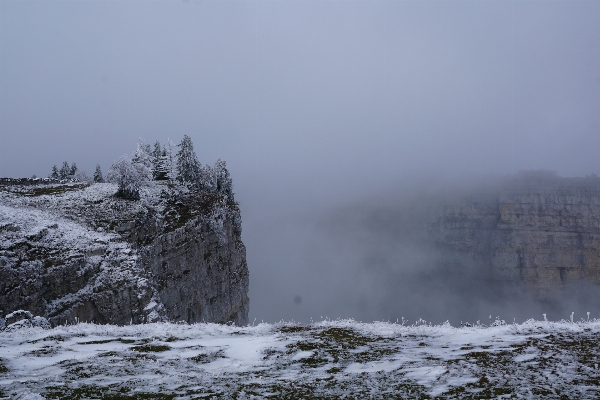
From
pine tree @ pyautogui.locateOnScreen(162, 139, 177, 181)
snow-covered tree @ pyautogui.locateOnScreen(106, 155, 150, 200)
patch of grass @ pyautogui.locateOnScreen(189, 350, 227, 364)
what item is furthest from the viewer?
pine tree @ pyautogui.locateOnScreen(162, 139, 177, 181)

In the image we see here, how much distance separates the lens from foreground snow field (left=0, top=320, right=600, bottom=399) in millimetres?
9344

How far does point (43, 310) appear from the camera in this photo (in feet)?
94.8

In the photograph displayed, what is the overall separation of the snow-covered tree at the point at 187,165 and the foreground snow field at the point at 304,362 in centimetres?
4794

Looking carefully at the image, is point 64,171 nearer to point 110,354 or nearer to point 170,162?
point 170,162

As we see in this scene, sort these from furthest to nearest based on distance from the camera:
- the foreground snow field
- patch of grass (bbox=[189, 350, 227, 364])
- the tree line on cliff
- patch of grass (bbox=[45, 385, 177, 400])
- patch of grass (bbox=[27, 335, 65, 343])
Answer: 1. the tree line on cliff
2. patch of grass (bbox=[27, 335, 65, 343])
3. patch of grass (bbox=[189, 350, 227, 364])
4. the foreground snow field
5. patch of grass (bbox=[45, 385, 177, 400])

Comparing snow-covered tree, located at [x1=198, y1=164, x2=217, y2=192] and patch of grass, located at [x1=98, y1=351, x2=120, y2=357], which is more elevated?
snow-covered tree, located at [x1=198, y1=164, x2=217, y2=192]

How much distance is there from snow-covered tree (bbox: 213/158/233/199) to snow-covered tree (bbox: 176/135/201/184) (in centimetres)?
382

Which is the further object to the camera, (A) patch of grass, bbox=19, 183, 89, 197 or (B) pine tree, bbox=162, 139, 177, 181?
(B) pine tree, bbox=162, 139, 177, 181

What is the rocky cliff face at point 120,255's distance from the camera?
98.3 ft

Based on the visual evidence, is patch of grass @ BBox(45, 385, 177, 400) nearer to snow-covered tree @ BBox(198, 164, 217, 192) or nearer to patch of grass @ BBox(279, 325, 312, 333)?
patch of grass @ BBox(279, 325, 312, 333)

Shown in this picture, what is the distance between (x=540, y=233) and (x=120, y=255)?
174m

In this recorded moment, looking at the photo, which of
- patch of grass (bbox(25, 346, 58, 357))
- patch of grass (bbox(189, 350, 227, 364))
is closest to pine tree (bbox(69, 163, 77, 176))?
patch of grass (bbox(25, 346, 58, 357))

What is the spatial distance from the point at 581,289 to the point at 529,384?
179 meters

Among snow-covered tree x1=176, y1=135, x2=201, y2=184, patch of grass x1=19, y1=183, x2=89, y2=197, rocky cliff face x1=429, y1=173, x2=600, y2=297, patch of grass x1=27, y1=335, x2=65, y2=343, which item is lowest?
rocky cliff face x1=429, y1=173, x2=600, y2=297
